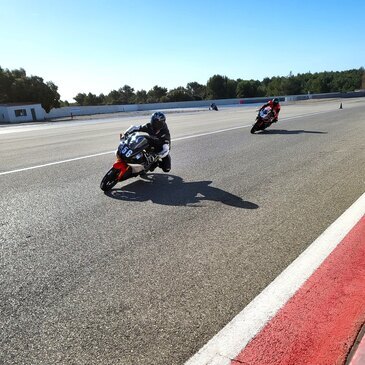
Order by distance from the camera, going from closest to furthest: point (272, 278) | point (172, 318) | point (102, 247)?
point (172, 318), point (272, 278), point (102, 247)

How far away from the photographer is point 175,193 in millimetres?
6234

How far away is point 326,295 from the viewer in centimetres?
299

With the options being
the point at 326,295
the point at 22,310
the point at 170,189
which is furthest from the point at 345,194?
the point at 22,310

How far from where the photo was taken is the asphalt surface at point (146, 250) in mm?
2553

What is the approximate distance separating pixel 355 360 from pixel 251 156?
7.66m

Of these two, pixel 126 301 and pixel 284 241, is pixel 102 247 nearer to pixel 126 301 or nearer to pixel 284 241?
pixel 126 301

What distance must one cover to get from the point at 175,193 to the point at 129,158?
112 cm

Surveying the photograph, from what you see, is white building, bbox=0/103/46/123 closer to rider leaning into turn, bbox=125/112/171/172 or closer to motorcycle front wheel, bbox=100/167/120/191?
rider leaning into turn, bbox=125/112/171/172

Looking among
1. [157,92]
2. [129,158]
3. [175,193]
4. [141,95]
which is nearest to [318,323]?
[175,193]

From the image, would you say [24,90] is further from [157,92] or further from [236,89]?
[236,89]

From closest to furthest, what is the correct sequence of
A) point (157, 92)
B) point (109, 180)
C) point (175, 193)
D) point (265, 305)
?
point (265, 305) → point (175, 193) → point (109, 180) → point (157, 92)

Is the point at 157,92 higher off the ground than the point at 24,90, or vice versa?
the point at 24,90

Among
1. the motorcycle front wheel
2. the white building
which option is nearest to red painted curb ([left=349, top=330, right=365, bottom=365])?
the motorcycle front wheel

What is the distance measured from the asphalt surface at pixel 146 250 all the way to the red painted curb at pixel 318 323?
0.32 metres
